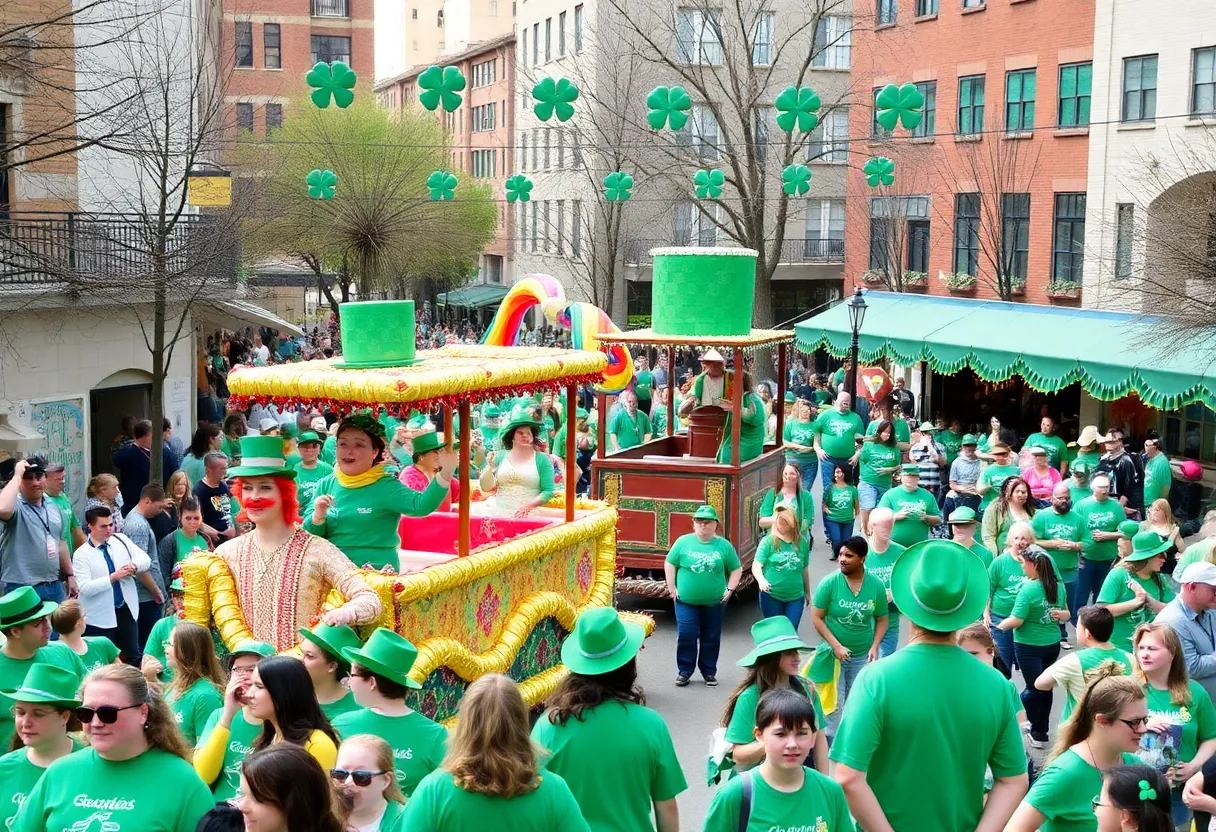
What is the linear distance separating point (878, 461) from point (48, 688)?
12.0 m

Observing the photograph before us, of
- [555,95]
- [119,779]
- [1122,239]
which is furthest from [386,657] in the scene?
[1122,239]

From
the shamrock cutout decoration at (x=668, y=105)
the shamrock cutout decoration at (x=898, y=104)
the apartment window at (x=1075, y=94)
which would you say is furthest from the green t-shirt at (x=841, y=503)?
the apartment window at (x=1075, y=94)

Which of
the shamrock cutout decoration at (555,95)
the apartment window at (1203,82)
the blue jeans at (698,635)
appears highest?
the apartment window at (1203,82)

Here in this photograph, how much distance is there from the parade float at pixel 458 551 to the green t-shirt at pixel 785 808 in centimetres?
349

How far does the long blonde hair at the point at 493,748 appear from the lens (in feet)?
14.4

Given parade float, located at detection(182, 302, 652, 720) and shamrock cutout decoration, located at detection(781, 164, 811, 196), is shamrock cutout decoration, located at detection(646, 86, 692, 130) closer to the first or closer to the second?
shamrock cutout decoration, located at detection(781, 164, 811, 196)

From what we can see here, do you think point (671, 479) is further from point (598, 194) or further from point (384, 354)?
point (598, 194)

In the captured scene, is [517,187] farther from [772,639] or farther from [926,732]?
[926,732]

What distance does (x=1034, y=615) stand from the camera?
32.6ft

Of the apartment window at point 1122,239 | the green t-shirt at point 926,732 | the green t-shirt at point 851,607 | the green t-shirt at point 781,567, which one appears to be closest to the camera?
the green t-shirt at point 926,732

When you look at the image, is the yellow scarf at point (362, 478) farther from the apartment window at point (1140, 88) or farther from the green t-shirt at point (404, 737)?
the apartment window at point (1140, 88)

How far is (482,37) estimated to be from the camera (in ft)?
268

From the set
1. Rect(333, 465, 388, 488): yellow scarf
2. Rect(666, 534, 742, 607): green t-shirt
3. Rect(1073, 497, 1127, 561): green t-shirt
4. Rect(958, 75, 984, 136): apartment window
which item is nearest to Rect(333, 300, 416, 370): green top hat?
Rect(333, 465, 388, 488): yellow scarf

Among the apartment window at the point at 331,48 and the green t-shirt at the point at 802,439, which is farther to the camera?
the apartment window at the point at 331,48
